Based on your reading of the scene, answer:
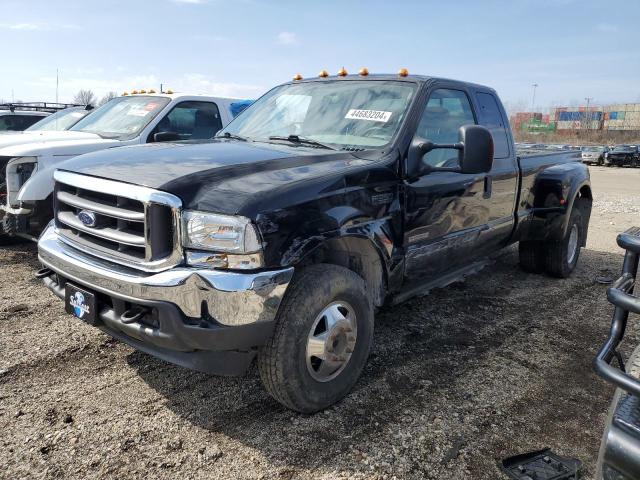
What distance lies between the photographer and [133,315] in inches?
101

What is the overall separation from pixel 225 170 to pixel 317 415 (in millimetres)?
1453

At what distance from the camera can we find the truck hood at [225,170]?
8.18 ft

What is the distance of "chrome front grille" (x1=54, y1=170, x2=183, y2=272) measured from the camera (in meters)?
2.50

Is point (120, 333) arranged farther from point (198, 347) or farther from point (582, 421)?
point (582, 421)

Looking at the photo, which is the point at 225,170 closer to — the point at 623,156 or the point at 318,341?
the point at 318,341

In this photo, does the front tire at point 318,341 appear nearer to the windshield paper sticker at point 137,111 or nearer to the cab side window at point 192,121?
the cab side window at point 192,121

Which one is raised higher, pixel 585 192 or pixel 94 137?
pixel 94 137

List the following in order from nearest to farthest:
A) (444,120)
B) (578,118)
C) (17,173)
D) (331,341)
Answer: (331,341) → (444,120) → (17,173) → (578,118)

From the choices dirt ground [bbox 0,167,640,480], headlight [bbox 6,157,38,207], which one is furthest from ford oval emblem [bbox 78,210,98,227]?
headlight [bbox 6,157,38,207]

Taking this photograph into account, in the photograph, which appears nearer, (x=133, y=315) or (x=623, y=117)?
(x=133, y=315)

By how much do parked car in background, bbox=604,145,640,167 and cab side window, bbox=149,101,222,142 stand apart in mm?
28183

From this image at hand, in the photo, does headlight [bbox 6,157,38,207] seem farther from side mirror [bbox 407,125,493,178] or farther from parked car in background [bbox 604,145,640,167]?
parked car in background [bbox 604,145,640,167]

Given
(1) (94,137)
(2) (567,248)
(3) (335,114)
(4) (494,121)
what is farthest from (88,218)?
(2) (567,248)

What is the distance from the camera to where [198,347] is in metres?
2.48
